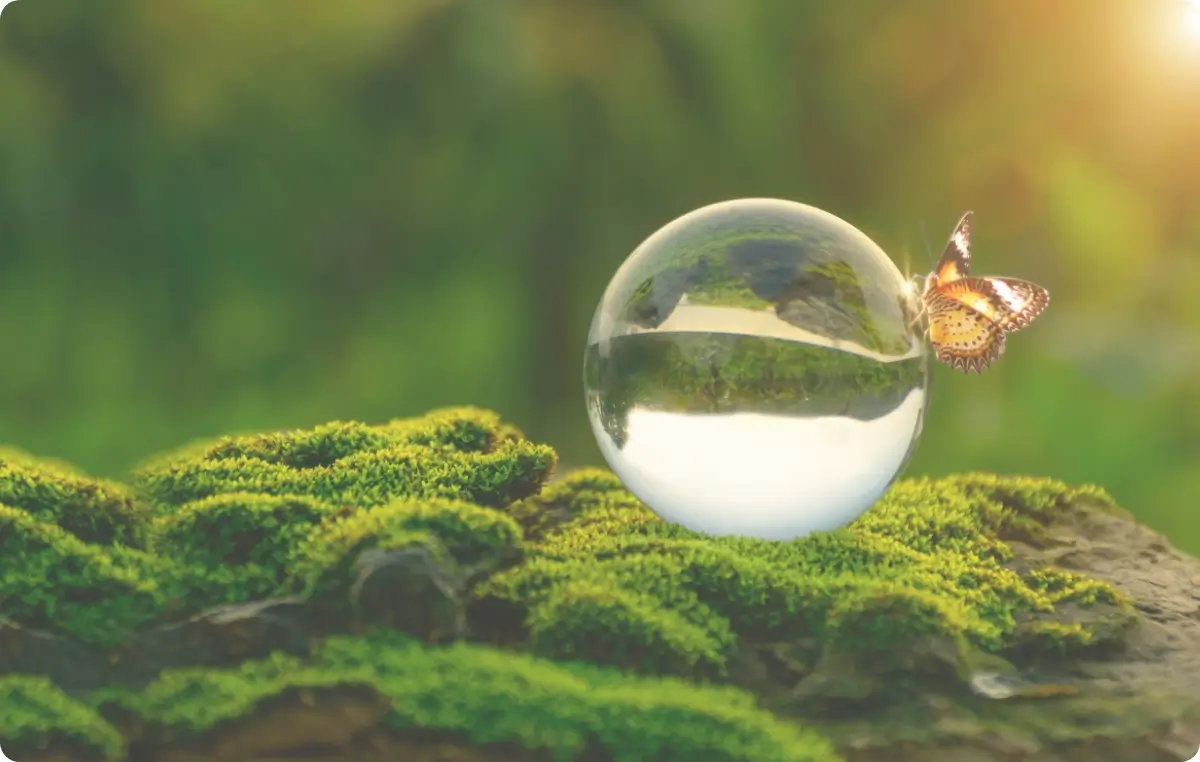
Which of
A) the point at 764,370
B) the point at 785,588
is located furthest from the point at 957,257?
the point at 785,588

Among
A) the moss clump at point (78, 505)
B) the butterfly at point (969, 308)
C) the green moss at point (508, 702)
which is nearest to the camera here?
the green moss at point (508, 702)

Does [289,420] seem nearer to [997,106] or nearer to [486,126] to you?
[486,126]

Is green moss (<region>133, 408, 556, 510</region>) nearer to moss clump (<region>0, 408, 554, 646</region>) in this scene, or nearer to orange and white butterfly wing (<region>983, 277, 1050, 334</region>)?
moss clump (<region>0, 408, 554, 646</region>)

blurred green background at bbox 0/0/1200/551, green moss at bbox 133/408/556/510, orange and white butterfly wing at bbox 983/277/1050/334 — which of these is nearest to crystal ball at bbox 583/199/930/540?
orange and white butterfly wing at bbox 983/277/1050/334

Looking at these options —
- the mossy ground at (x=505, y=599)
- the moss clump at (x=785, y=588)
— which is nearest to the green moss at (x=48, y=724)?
the mossy ground at (x=505, y=599)

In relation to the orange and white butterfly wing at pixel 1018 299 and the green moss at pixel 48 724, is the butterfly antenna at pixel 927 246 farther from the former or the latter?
the green moss at pixel 48 724

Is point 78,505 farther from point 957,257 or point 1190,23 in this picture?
point 1190,23

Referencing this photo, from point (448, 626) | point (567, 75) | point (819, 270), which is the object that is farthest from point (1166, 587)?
point (567, 75)
